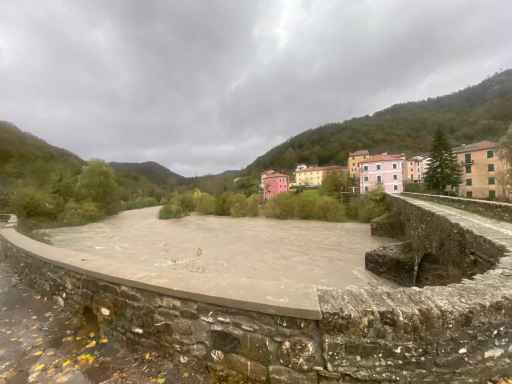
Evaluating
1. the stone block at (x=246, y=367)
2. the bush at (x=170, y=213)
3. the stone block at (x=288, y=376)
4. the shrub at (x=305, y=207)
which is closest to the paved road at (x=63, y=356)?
the stone block at (x=246, y=367)

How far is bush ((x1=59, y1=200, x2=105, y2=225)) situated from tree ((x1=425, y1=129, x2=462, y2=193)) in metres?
33.3

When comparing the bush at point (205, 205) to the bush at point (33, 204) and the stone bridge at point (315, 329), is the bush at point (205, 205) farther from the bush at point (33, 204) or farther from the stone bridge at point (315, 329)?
the stone bridge at point (315, 329)

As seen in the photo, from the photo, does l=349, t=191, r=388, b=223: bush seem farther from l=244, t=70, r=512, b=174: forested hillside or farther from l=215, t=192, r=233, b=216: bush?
l=244, t=70, r=512, b=174: forested hillside

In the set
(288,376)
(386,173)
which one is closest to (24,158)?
(288,376)

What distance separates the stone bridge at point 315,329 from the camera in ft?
3.65

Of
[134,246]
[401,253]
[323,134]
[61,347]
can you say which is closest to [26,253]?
[61,347]

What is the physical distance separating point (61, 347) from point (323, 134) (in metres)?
77.5

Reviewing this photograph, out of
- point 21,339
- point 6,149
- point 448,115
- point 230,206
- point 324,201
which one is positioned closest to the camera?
point 21,339

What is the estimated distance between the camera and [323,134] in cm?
7181

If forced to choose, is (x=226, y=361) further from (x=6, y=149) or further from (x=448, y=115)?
(x=448, y=115)

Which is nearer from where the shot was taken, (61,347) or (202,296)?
(202,296)

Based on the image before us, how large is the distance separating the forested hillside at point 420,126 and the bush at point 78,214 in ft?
177

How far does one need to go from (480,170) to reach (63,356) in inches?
1422

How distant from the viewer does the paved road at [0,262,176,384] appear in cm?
138
